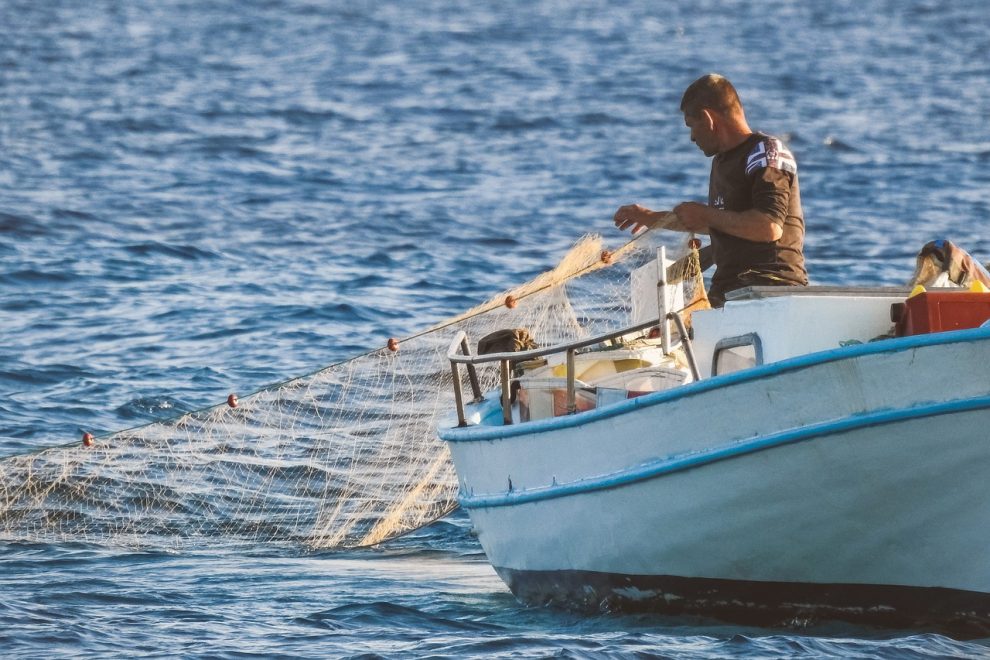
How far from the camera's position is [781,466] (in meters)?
6.84

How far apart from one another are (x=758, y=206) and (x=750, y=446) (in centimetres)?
164

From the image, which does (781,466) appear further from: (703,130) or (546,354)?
(703,130)

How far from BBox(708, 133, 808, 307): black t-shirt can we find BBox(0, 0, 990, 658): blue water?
0.58 metres

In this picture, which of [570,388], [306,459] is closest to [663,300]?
[570,388]

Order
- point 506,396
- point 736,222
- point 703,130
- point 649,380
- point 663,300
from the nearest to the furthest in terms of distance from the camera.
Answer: point 663,300
point 649,380
point 736,222
point 506,396
point 703,130

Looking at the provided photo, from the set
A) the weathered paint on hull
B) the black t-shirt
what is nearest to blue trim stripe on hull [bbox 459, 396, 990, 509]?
the weathered paint on hull

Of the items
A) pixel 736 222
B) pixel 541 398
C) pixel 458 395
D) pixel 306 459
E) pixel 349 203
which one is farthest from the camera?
pixel 349 203

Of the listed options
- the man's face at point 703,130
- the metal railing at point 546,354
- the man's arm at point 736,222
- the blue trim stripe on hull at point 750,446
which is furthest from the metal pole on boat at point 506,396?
the man's face at point 703,130

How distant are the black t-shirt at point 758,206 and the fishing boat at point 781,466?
0.48 metres

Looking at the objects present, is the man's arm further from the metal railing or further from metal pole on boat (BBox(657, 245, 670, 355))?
the metal railing

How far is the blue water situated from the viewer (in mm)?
8547

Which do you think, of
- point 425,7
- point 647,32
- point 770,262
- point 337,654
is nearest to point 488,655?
point 337,654

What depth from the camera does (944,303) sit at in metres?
6.82

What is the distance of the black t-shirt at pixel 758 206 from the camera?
7969 mm
